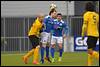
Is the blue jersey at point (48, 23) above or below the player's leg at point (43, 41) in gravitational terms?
above

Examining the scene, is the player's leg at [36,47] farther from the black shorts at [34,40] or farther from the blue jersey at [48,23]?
the blue jersey at [48,23]

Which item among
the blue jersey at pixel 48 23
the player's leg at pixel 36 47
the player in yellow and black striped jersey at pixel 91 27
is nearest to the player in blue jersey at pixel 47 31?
the blue jersey at pixel 48 23

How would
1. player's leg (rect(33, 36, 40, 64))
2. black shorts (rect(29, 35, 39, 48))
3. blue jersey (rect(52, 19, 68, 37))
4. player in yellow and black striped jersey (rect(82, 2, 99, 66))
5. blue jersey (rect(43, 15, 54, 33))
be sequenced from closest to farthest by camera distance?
player in yellow and black striped jersey (rect(82, 2, 99, 66))
player's leg (rect(33, 36, 40, 64))
black shorts (rect(29, 35, 39, 48))
blue jersey (rect(43, 15, 54, 33))
blue jersey (rect(52, 19, 68, 37))

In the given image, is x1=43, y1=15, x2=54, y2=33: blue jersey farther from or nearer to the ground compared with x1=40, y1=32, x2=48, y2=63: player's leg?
farther from the ground

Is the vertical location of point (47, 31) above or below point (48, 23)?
below

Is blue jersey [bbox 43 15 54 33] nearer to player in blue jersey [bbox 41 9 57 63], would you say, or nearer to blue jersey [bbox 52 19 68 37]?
player in blue jersey [bbox 41 9 57 63]

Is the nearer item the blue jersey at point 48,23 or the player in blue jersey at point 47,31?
the player in blue jersey at point 47,31

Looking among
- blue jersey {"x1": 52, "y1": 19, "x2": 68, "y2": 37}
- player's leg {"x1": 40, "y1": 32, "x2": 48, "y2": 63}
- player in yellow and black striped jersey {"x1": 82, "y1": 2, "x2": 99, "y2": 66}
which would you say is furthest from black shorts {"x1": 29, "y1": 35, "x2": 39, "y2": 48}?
player in yellow and black striped jersey {"x1": 82, "y1": 2, "x2": 99, "y2": 66}

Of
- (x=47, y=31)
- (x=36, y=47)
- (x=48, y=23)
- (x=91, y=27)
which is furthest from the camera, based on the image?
(x=48, y=23)

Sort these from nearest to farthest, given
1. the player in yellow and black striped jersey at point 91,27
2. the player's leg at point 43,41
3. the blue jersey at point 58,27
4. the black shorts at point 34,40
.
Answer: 1. the player in yellow and black striped jersey at point 91,27
2. the black shorts at point 34,40
3. the player's leg at point 43,41
4. the blue jersey at point 58,27

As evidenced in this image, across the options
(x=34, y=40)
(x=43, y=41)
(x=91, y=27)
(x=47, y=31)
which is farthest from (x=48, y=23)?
(x=91, y=27)

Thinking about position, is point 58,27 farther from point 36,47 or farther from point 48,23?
point 36,47

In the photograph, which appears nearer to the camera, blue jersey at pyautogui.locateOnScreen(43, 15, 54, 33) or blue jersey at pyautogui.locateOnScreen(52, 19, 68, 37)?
blue jersey at pyautogui.locateOnScreen(43, 15, 54, 33)

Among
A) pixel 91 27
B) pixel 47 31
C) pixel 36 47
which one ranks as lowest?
pixel 36 47
